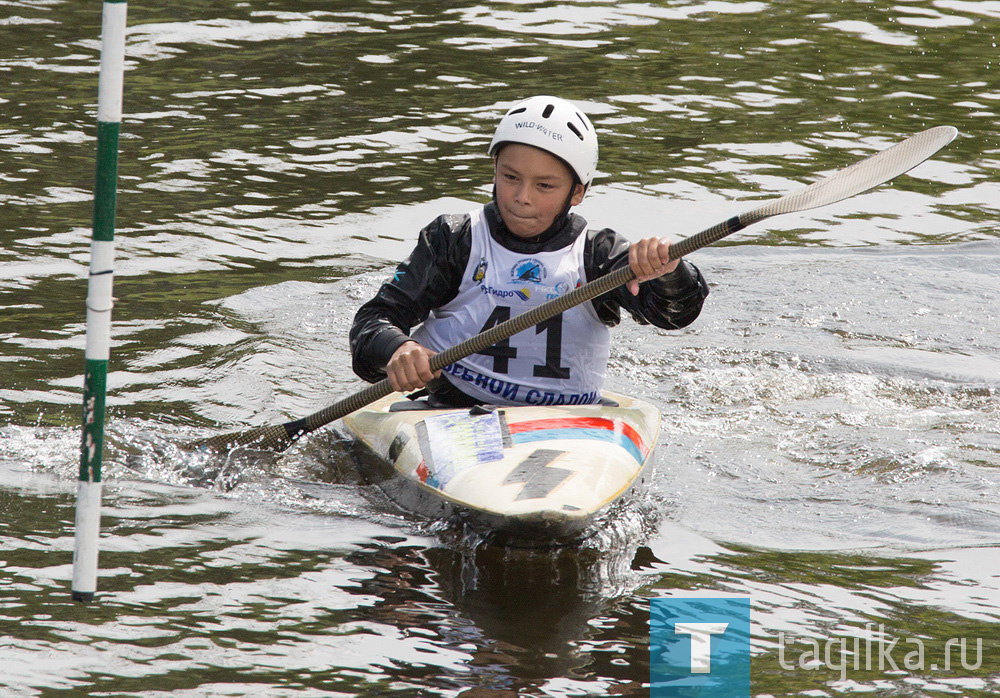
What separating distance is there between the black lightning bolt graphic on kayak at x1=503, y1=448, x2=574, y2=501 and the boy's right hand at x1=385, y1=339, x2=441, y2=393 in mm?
535

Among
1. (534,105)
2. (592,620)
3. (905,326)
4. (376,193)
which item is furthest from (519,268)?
(376,193)

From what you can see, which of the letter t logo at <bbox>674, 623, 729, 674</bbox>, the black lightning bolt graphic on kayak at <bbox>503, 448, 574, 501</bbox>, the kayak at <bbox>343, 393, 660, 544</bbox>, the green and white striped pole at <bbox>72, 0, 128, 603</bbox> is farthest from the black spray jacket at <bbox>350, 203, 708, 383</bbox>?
the green and white striped pole at <bbox>72, 0, 128, 603</bbox>

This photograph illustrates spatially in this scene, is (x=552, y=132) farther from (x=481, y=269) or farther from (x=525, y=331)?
(x=525, y=331)

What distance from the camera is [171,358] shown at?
21.7ft

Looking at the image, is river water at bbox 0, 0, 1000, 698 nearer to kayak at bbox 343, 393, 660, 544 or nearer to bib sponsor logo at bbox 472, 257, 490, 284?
kayak at bbox 343, 393, 660, 544

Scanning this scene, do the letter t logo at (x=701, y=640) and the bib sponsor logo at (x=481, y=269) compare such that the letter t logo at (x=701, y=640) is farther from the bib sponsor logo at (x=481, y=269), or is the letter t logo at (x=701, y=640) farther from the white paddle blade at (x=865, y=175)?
the bib sponsor logo at (x=481, y=269)

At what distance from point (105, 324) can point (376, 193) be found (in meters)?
5.78

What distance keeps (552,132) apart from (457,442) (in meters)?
1.21

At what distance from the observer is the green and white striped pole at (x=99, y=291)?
3.49 meters

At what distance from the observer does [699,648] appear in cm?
404

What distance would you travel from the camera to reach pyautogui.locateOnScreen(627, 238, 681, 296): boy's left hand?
179 inches

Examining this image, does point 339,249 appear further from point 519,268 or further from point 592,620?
point 592,620

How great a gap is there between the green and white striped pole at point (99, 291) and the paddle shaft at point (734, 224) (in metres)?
1.54

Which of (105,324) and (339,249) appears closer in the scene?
(105,324)
